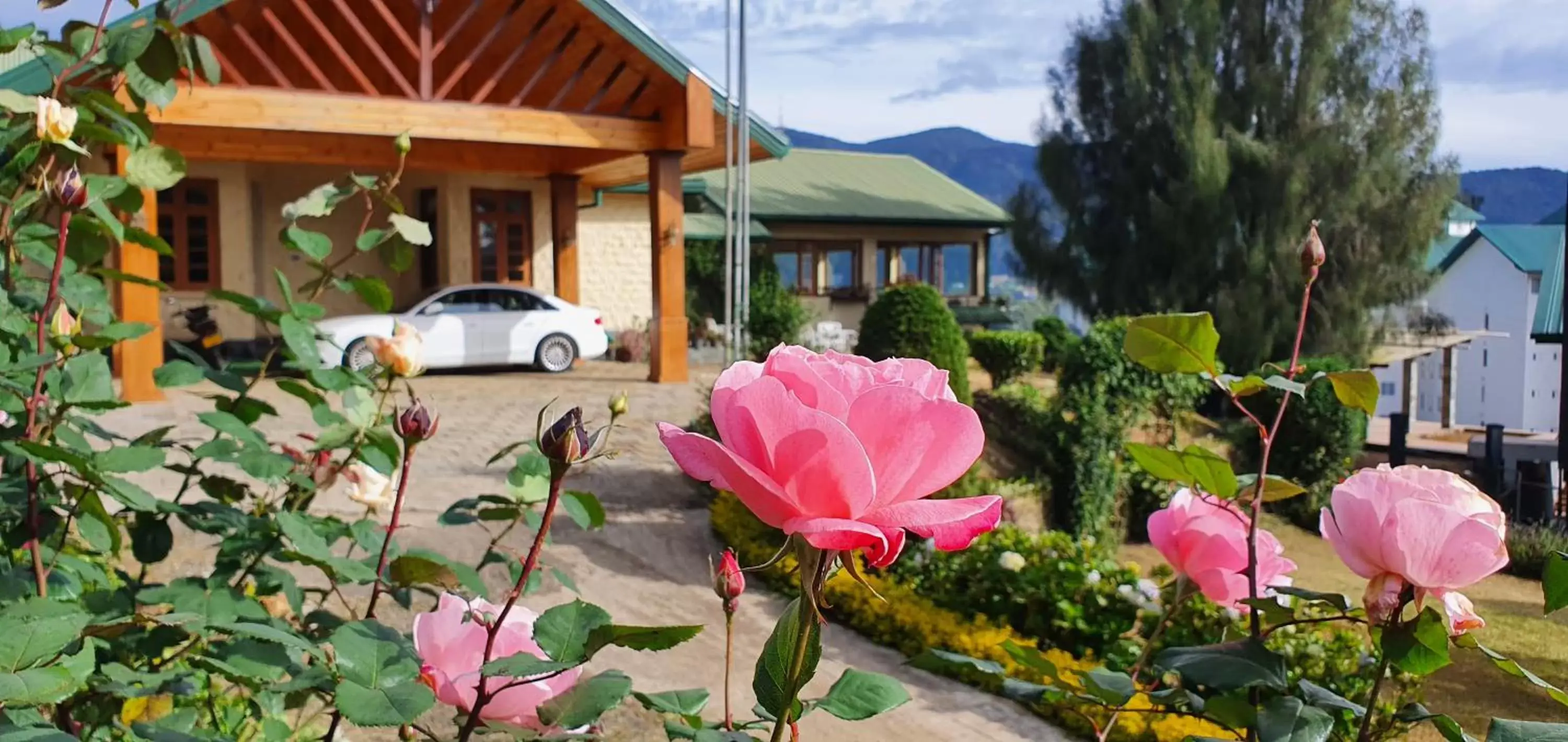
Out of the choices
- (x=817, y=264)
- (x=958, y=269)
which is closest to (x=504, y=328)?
(x=817, y=264)

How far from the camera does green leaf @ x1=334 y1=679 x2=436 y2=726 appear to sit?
0.98m

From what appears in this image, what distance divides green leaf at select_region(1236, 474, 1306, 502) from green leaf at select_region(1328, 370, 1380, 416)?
110mm

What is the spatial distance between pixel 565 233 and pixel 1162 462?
54.7ft

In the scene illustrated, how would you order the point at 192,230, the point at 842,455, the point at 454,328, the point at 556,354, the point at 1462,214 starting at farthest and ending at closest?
the point at 1462,214 → the point at 556,354 → the point at 192,230 → the point at 454,328 → the point at 842,455

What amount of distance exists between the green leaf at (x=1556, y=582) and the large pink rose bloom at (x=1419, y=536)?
4 centimetres

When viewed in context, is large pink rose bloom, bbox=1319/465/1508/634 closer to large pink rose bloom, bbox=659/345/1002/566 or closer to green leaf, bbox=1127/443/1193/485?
green leaf, bbox=1127/443/1193/485

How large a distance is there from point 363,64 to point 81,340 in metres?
13.0

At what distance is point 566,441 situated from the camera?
909 millimetres

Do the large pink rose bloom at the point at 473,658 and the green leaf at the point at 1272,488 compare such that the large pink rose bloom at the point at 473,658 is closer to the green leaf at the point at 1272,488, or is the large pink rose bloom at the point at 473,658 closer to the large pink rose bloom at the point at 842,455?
the large pink rose bloom at the point at 842,455

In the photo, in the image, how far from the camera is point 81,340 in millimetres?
1717

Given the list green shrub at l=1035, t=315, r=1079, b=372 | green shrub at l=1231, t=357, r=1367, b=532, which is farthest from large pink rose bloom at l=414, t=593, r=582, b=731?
green shrub at l=1035, t=315, r=1079, b=372

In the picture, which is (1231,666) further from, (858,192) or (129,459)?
(858,192)

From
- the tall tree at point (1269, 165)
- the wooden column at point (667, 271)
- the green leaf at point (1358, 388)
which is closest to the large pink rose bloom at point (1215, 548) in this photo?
the green leaf at point (1358, 388)

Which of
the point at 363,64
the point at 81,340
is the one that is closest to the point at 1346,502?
the point at 81,340
